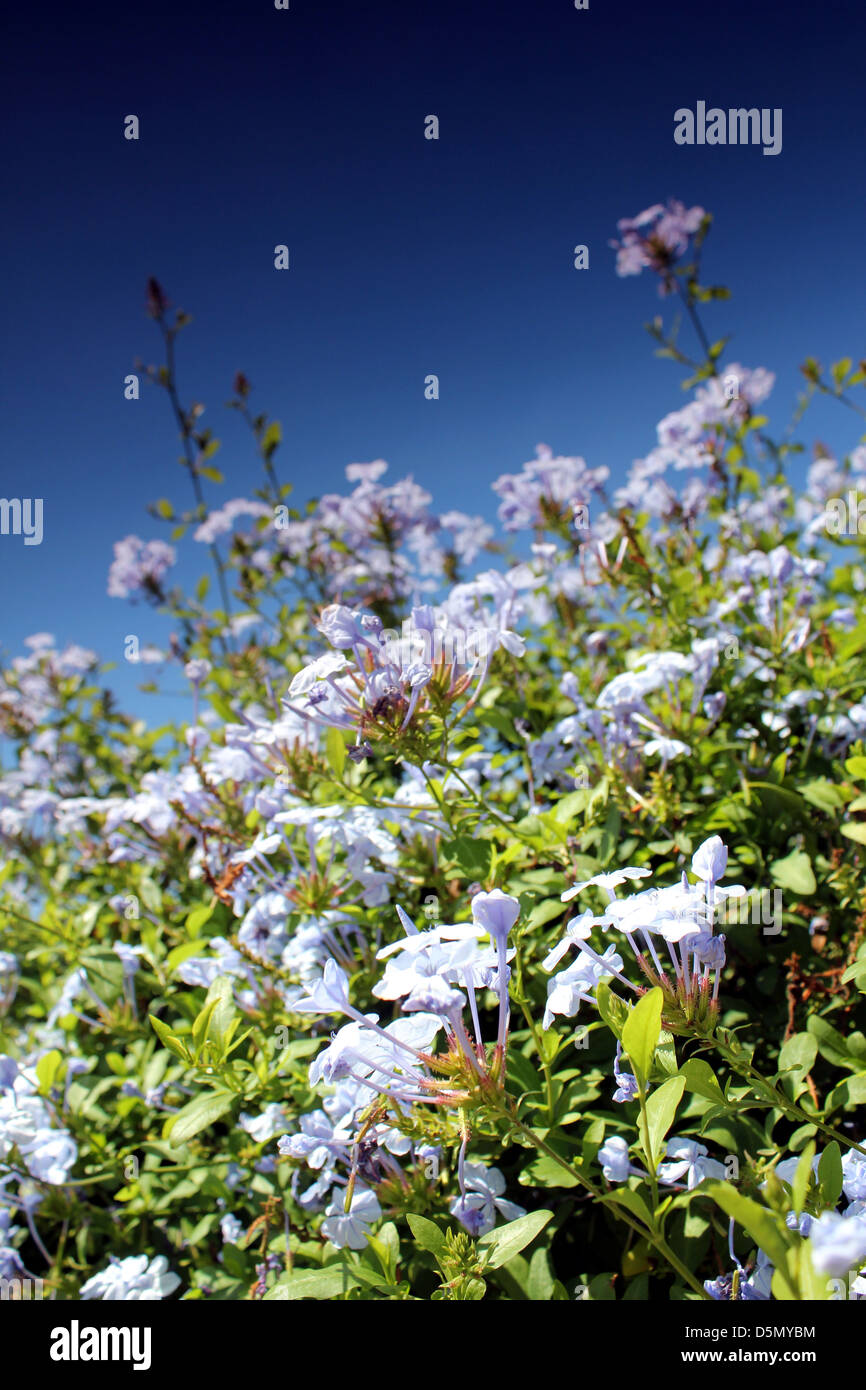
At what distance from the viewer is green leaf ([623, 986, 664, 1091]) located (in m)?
0.84

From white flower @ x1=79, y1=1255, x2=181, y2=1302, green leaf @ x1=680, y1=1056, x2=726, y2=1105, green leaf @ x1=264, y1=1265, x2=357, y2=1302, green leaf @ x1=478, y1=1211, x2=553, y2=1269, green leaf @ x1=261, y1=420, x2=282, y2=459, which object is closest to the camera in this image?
green leaf @ x1=680, y1=1056, x2=726, y2=1105

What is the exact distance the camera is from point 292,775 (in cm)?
163

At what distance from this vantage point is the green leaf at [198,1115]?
1.26m

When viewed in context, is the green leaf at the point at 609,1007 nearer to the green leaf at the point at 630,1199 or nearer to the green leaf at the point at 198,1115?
the green leaf at the point at 630,1199

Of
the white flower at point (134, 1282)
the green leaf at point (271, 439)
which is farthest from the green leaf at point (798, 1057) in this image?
the green leaf at point (271, 439)

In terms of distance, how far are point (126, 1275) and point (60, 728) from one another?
2.58 m

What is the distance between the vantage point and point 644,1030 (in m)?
0.85

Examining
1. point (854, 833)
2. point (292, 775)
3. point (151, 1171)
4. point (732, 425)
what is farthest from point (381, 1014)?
point (732, 425)

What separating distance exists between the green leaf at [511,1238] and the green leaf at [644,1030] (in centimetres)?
32

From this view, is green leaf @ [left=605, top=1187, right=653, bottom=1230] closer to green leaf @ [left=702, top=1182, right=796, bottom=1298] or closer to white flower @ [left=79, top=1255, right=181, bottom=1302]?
green leaf @ [left=702, top=1182, right=796, bottom=1298]

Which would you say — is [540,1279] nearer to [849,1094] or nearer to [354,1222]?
[354,1222]

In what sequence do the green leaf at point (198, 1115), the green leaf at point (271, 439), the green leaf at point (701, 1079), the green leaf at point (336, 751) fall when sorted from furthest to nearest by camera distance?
the green leaf at point (271, 439) → the green leaf at point (336, 751) → the green leaf at point (198, 1115) → the green leaf at point (701, 1079)

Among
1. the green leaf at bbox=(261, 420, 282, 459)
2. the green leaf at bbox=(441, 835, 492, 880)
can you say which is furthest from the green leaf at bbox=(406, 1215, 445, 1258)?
the green leaf at bbox=(261, 420, 282, 459)

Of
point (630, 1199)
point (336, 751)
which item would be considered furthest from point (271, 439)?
point (630, 1199)
